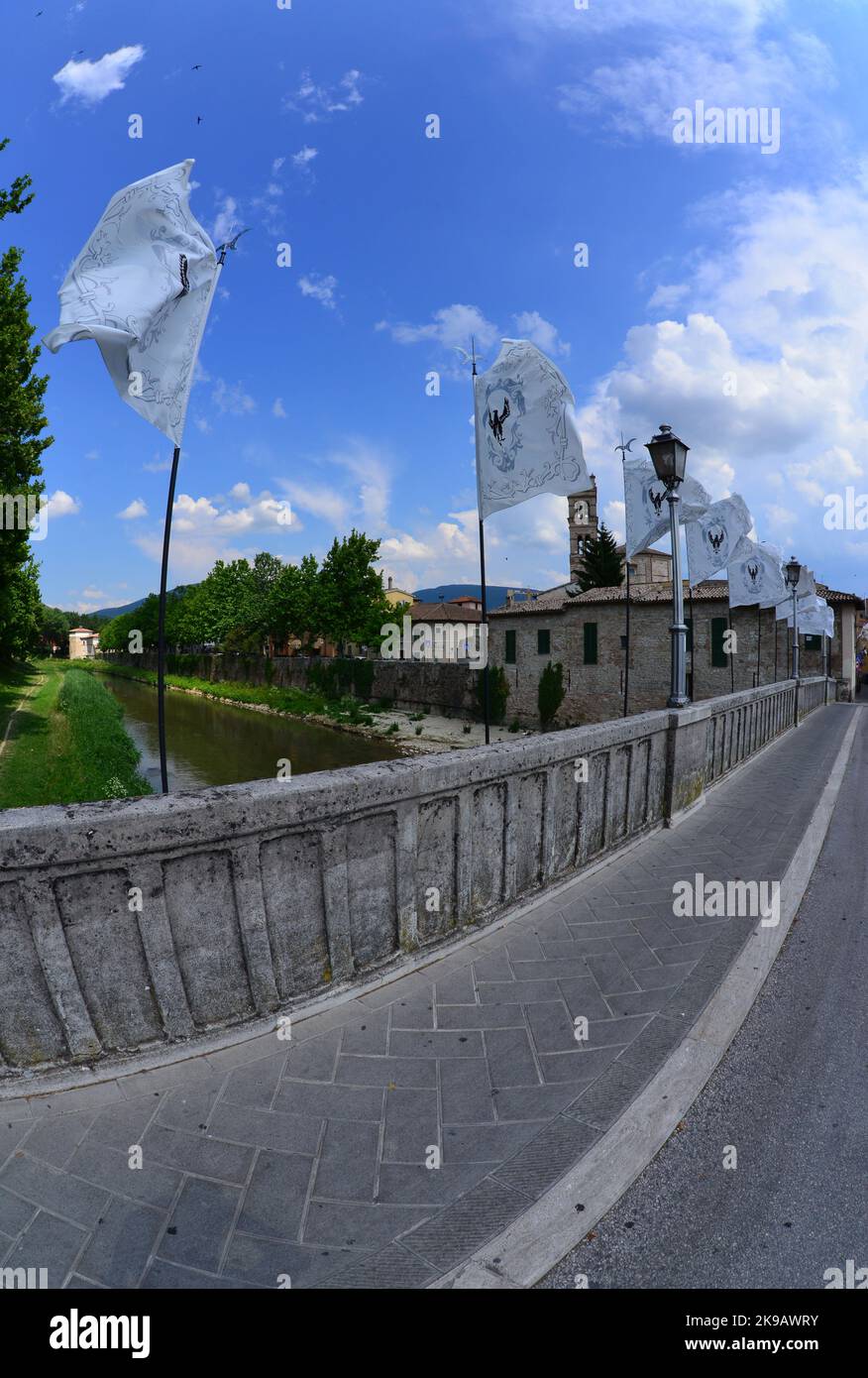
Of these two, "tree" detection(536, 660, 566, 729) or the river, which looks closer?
the river

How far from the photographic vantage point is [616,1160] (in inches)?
86.2

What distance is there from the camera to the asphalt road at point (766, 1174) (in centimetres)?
184

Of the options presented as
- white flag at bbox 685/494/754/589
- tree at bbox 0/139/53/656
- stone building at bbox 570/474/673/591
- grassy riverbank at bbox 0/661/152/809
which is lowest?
grassy riverbank at bbox 0/661/152/809

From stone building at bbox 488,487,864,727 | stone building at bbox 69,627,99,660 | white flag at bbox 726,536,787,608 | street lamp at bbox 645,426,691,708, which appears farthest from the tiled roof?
stone building at bbox 69,627,99,660

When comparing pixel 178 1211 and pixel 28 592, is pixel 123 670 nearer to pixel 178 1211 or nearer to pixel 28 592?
pixel 28 592

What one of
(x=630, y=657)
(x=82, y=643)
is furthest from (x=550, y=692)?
(x=82, y=643)

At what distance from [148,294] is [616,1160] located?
452 centimetres

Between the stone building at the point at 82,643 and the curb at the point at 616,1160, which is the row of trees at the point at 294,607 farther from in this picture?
the stone building at the point at 82,643

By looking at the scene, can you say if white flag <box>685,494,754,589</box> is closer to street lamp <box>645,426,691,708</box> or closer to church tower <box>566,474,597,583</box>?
street lamp <box>645,426,691,708</box>

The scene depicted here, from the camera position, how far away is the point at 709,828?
6203 mm

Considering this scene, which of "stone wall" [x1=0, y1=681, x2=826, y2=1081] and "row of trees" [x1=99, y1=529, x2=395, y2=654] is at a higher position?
"row of trees" [x1=99, y1=529, x2=395, y2=654]

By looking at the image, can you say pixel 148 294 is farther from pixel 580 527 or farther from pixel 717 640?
pixel 580 527

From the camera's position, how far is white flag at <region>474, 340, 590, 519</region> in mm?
5590

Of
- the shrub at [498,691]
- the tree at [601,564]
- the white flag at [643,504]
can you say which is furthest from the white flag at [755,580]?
the tree at [601,564]
